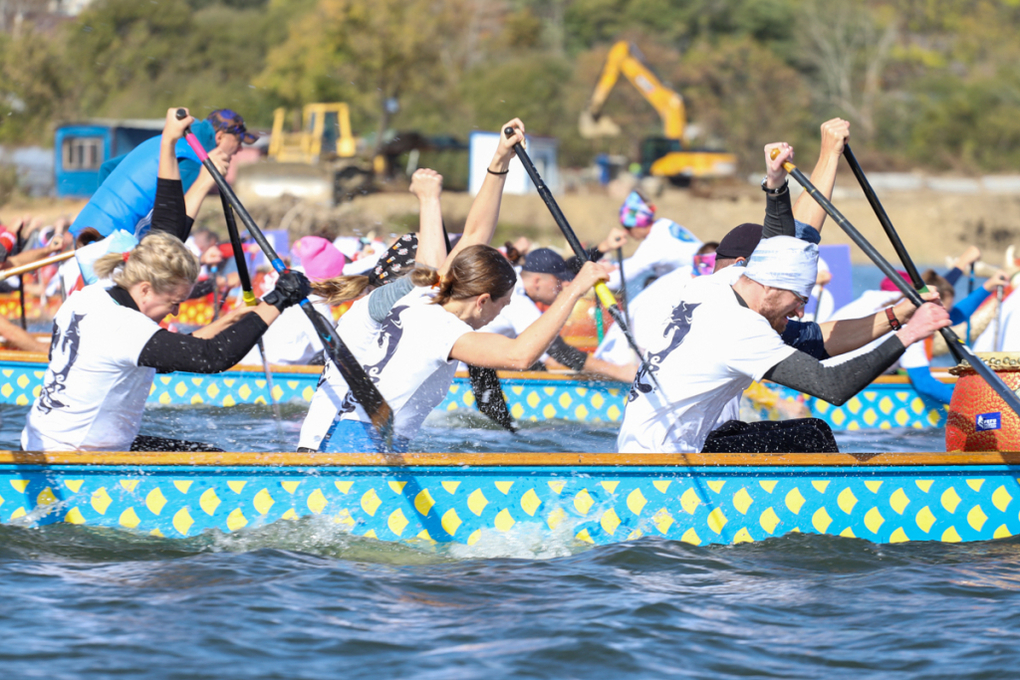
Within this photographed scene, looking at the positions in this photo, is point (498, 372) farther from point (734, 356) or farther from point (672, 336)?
point (734, 356)

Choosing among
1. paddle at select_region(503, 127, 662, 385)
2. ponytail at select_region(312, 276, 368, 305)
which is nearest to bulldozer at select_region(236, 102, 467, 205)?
paddle at select_region(503, 127, 662, 385)

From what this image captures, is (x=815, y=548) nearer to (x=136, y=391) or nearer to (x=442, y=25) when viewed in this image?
(x=136, y=391)

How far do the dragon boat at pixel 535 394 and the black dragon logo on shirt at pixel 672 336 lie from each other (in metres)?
3.71

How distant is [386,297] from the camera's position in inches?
197

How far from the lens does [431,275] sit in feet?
15.4

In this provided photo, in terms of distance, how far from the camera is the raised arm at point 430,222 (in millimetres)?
5672

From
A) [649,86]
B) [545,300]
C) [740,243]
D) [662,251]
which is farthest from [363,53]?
[740,243]

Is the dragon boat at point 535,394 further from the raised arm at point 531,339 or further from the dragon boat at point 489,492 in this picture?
the raised arm at point 531,339

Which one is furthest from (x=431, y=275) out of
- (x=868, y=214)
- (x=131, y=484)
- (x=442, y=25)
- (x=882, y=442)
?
(x=442, y=25)

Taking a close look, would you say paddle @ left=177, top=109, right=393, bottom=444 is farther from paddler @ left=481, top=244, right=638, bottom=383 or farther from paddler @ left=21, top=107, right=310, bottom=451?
paddler @ left=481, top=244, right=638, bottom=383

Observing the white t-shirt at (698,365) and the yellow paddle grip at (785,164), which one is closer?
the white t-shirt at (698,365)

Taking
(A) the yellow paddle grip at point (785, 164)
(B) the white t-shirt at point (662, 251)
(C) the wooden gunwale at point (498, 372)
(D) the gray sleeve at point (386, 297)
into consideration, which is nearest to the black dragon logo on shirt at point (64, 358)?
(D) the gray sleeve at point (386, 297)

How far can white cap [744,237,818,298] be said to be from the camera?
4.40 metres

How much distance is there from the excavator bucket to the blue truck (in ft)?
67.7
